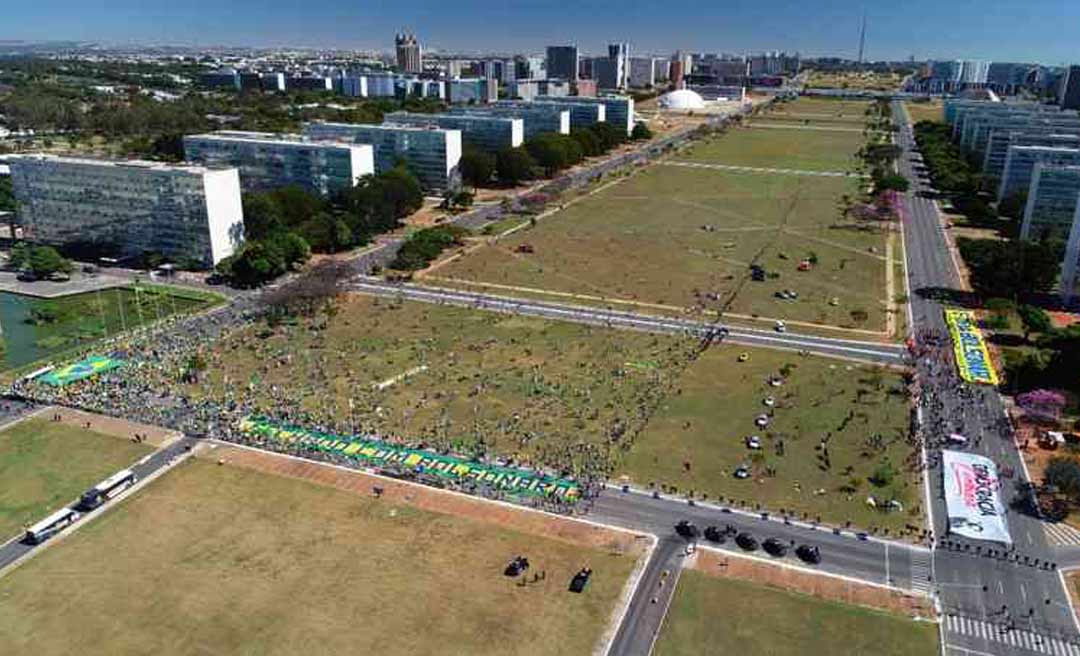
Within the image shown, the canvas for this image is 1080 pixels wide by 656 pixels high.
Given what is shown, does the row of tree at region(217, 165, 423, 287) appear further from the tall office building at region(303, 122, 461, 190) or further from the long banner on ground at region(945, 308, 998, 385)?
the long banner on ground at region(945, 308, 998, 385)

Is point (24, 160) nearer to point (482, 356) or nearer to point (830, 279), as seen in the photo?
point (482, 356)

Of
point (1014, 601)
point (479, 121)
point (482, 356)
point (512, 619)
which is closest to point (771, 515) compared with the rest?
point (1014, 601)

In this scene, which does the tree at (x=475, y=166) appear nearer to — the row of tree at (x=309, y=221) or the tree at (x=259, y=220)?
the row of tree at (x=309, y=221)

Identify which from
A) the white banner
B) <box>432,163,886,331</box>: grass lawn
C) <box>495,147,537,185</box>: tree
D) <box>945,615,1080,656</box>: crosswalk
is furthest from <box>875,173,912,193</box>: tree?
<box>945,615,1080,656</box>: crosswalk

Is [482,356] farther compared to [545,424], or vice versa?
[482,356]

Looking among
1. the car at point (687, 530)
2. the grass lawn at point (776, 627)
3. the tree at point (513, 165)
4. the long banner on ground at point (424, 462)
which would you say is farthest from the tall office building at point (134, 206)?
the grass lawn at point (776, 627)
